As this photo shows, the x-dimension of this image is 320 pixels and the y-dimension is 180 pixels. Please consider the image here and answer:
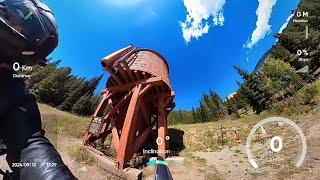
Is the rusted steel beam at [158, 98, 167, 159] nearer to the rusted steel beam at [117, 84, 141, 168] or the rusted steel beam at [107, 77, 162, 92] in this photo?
the rusted steel beam at [107, 77, 162, 92]

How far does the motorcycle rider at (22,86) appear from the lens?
211 cm

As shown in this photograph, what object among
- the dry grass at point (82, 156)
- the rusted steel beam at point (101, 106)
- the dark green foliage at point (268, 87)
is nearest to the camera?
the dry grass at point (82, 156)

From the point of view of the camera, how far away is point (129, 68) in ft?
52.0

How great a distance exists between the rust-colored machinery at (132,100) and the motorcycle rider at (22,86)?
11.9 metres

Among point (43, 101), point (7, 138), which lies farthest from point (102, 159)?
point (43, 101)

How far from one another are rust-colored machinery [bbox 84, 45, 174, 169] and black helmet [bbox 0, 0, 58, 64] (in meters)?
11.9

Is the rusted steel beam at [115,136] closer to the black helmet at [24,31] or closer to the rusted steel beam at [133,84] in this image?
the rusted steel beam at [133,84]

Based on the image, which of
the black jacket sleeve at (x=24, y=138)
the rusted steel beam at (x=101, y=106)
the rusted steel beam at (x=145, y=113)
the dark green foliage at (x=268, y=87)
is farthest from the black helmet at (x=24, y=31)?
the dark green foliage at (x=268, y=87)

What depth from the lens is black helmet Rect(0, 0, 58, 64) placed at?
2.21m

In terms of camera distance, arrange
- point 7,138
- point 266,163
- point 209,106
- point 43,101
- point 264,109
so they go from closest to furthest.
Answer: point 7,138, point 266,163, point 264,109, point 43,101, point 209,106

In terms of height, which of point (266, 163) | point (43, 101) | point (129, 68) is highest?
point (43, 101)

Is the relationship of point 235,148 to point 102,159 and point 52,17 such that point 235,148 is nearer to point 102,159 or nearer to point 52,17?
point 102,159

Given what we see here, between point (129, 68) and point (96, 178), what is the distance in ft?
16.3

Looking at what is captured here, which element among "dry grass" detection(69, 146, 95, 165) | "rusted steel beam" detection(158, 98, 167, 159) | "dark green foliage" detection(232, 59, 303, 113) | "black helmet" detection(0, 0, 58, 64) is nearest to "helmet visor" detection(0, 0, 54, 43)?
"black helmet" detection(0, 0, 58, 64)
